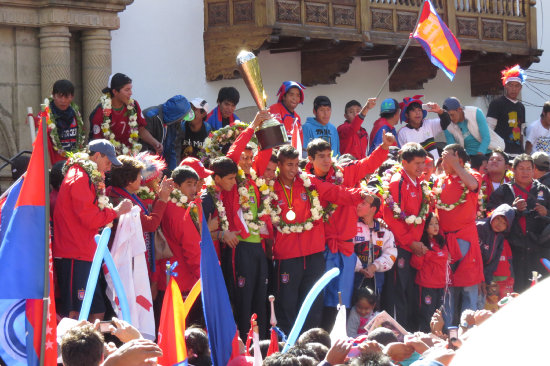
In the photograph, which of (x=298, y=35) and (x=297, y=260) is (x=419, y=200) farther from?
(x=298, y=35)

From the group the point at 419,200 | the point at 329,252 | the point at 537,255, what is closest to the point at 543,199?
the point at 537,255

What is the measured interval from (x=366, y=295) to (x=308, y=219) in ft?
2.73

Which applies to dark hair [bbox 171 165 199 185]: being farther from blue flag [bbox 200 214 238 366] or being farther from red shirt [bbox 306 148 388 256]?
blue flag [bbox 200 214 238 366]

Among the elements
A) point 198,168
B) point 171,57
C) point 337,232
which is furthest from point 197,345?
point 171,57

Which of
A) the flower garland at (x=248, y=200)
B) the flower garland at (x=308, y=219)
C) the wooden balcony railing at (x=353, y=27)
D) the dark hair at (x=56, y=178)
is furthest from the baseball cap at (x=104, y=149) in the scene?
the wooden balcony railing at (x=353, y=27)

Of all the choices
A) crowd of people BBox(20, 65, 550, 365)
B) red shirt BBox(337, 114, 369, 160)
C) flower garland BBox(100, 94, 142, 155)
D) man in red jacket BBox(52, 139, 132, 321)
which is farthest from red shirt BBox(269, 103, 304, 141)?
man in red jacket BBox(52, 139, 132, 321)

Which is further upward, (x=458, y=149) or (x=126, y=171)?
(x=458, y=149)

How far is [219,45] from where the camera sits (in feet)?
41.1

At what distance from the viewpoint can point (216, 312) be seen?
5.52 meters

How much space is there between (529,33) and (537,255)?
6780mm

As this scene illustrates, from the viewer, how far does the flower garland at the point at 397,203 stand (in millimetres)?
8891

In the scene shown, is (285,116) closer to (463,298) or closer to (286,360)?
(463,298)

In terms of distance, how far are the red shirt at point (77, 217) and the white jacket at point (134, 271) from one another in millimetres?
188

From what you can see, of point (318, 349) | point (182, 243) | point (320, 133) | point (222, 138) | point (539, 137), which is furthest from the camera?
point (539, 137)
